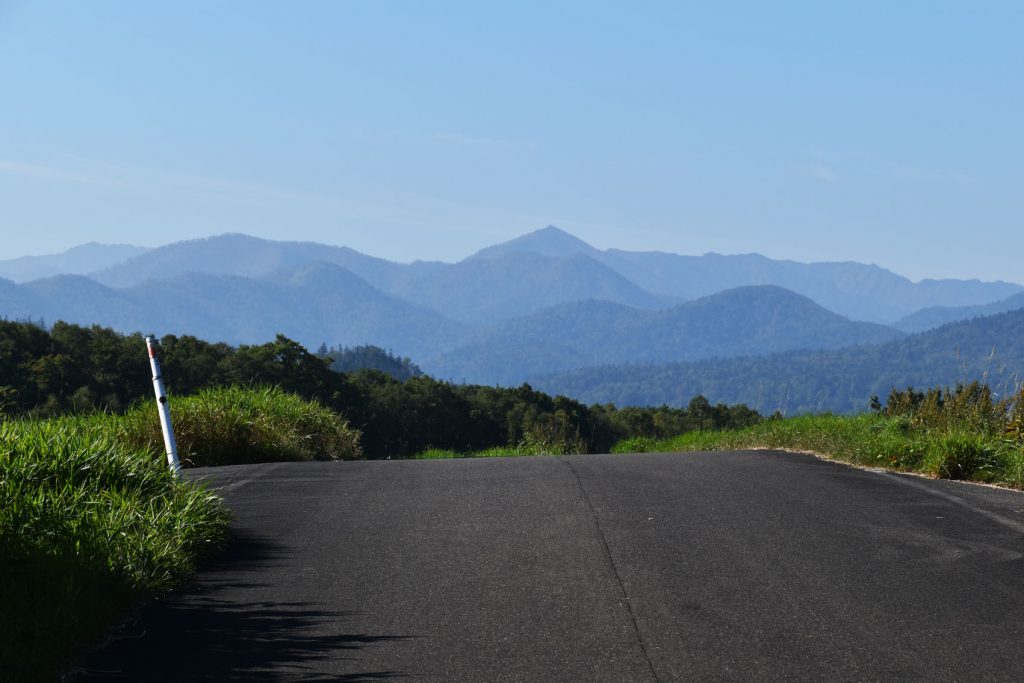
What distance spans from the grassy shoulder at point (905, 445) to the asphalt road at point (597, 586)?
3.39ft

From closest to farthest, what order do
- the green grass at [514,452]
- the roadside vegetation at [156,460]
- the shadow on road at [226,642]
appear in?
the shadow on road at [226,642]
the roadside vegetation at [156,460]
the green grass at [514,452]

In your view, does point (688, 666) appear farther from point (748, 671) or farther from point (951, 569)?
point (951, 569)

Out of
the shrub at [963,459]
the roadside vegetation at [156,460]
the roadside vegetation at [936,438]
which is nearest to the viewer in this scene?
the roadside vegetation at [156,460]

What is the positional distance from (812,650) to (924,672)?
19.4 inches

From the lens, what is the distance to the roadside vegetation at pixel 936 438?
1049cm

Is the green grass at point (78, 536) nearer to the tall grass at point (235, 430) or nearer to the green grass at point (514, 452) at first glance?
the tall grass at point (235, 430)

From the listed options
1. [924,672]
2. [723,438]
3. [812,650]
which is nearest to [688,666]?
[812,650]

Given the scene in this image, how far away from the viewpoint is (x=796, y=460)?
11.8 m

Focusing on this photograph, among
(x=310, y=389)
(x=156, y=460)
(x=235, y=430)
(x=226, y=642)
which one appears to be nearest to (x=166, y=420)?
(x=156, y=460)

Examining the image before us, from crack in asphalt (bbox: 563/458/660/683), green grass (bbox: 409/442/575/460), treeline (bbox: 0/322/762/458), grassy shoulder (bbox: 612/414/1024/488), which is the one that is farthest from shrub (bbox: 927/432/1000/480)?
treeline (bbox: 0/322/762/458)

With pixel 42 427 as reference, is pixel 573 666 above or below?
below

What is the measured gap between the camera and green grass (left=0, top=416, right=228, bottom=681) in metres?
5.10

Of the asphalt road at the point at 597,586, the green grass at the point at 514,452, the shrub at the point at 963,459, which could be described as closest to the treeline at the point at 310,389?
the green grass at the point at 514,452

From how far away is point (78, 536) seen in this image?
615 cm
